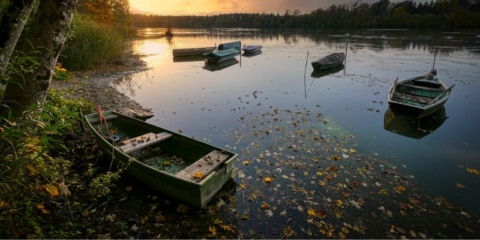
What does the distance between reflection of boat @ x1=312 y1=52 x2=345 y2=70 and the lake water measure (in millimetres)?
4071

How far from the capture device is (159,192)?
5.09 meters

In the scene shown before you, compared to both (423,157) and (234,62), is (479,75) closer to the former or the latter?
(423,157)

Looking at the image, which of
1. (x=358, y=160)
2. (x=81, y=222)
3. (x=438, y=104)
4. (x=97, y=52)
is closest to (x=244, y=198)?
(x=81, y=222)

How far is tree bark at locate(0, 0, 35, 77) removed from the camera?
330cm

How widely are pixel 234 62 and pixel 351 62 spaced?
487 inches

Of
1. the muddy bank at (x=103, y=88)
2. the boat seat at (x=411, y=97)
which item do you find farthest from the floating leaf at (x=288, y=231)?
the boat seat at (x=411, y=97)

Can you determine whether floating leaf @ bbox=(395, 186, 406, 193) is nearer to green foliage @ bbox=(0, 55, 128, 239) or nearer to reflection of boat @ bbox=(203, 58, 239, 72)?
green foliage @ bbox=(0, 55, 128, 239)

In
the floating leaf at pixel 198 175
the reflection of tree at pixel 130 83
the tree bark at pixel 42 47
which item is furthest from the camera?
the reflection of tree at pixel 130 83

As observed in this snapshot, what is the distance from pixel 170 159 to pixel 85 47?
577 inches

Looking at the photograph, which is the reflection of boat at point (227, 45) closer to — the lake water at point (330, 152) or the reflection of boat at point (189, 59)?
the reflection of boat at point (189, 59)

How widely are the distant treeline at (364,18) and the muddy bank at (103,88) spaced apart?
60.3 metres

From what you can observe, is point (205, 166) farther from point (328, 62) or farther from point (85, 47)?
point (328, 62)

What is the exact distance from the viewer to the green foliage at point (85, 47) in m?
Result: 15.5

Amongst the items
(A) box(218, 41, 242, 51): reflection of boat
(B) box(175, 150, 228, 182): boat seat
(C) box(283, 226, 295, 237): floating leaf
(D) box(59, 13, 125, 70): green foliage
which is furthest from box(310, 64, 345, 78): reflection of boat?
(D) box(59, 13, 125, 70): green foliage
